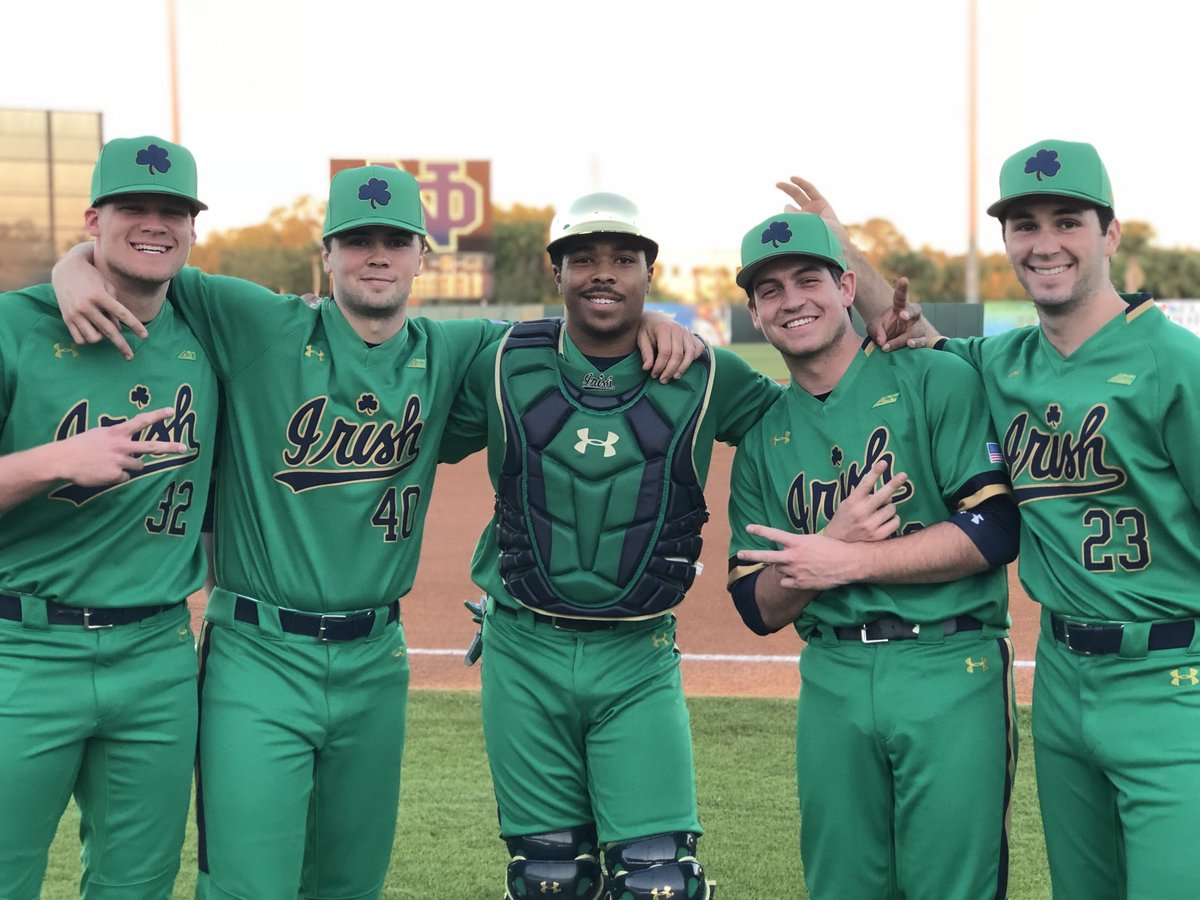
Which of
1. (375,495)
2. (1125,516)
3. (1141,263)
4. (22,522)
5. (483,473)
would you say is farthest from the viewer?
(1141,263)

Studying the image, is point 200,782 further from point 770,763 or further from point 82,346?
point 770,763

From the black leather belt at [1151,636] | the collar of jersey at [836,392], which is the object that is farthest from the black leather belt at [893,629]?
the collar of jersey at [836,392]

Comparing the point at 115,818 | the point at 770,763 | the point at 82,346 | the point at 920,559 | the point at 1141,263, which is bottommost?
the point at 770,763

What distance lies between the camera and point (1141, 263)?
46312 millimetres

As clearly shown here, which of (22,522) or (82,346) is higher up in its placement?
(82,346)

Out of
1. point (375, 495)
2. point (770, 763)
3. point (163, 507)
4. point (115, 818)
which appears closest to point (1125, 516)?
point (375, 495)

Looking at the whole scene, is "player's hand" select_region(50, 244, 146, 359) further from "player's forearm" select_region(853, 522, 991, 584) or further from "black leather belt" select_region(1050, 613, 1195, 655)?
"black leather belt" select_region(1050, 613, 1195, 655)

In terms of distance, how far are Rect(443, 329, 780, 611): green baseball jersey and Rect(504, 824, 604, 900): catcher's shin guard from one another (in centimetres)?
72

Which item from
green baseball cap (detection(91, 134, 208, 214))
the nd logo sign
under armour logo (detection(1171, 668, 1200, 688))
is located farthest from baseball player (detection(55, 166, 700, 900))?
the nd logo sign

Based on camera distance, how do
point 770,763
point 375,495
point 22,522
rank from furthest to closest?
point 770,763
point 375,495
point 22,522

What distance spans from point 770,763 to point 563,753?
304cm

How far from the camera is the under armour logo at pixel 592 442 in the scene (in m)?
3.93

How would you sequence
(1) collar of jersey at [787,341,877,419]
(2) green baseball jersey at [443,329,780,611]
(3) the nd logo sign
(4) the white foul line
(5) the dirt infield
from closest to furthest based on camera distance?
(1) collar of jersey at [787,341,877,419] → (2) green baseball jersey at [443,329,780,611] → (5) the dirt infield → (4) the white foul line → (3) the nd logo sign

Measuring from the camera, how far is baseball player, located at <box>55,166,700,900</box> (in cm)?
383
